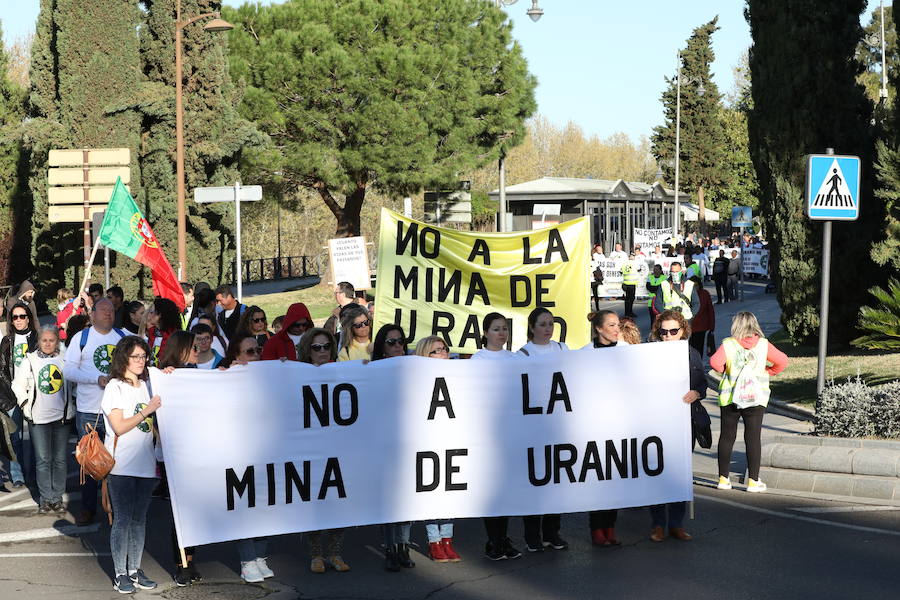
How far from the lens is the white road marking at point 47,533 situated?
371 inches

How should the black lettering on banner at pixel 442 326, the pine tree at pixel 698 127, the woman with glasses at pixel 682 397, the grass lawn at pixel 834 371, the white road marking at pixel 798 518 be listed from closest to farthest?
the woman with glasses at pixel 682 397 → the white road marking at pixel 798 518 → the black lettering on banner at pixel 442 326 → the grass lawn at pixel 834 371 → the pine tree at pixel 698 127

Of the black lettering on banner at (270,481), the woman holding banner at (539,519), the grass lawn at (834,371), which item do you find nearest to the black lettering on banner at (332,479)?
the black lettering on banner at (270,481)

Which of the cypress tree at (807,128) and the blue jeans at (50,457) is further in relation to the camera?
the cypress tree at (807,128)

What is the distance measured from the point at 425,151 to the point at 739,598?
33.4 metres

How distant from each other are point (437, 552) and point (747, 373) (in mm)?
3247

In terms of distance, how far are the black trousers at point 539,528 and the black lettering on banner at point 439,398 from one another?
1006mm

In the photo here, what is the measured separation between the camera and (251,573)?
7.86 meters

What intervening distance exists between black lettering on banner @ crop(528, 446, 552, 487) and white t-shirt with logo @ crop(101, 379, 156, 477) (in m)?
2.39

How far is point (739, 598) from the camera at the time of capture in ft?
23.7

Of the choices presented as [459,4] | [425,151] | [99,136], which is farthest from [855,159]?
[459,4]

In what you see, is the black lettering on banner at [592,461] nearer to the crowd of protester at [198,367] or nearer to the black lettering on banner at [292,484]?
the crowd of protester at [198,367]

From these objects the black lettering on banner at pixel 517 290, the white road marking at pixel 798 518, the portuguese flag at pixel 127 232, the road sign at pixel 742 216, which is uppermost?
the road sign at pixel 742 216

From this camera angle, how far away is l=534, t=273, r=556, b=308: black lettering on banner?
11.5 m

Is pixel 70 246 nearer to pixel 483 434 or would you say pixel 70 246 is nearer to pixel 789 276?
pixel 789 276
